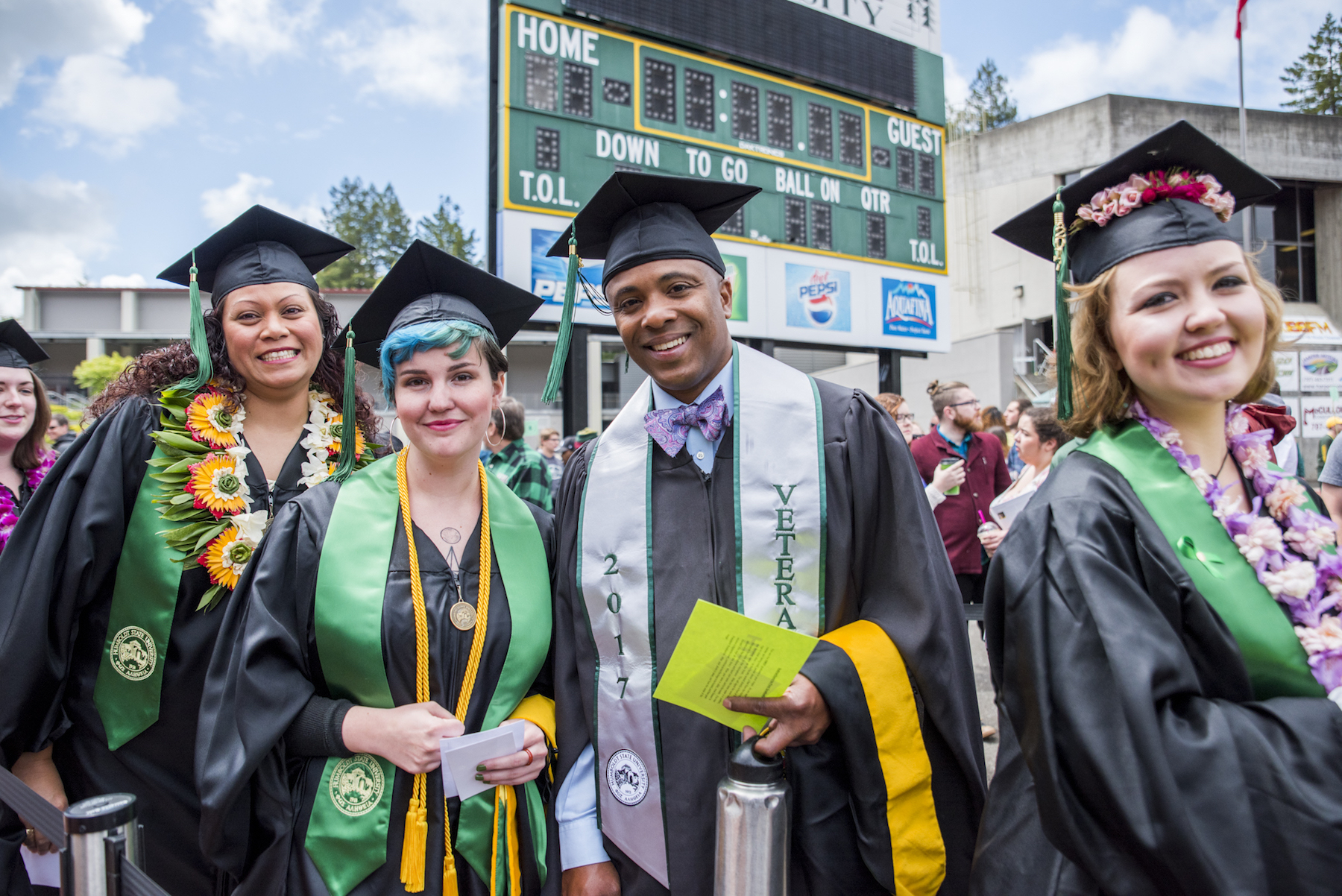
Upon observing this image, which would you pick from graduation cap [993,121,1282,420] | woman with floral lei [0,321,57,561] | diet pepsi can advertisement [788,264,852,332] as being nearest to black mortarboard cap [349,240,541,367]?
graduation cap [993,121,1282,420]

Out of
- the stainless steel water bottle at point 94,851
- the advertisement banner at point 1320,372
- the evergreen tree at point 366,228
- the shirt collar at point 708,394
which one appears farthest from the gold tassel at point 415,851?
the evergreen tree at point 366,228

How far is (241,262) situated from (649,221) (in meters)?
1.21

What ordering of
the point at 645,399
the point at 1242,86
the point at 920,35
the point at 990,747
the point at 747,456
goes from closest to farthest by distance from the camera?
the point at 747,456
the point at 645,399
the point at 990,747
the point at 920,35
the point at 1242,86

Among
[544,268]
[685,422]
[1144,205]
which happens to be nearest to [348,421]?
[685,422]

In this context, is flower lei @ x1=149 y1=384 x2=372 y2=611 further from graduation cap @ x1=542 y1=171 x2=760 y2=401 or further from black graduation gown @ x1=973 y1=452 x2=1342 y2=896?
black graduation gown @ x1=973 y1=452 x2=1342 y2=896

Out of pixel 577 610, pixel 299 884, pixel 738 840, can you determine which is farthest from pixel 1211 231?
→ pixel 299 884

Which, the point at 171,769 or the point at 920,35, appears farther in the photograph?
the point at 920,35

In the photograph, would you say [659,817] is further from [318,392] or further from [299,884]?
[318,392]

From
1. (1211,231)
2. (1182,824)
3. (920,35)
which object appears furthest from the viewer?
(920,35)

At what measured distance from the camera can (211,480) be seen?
2062 mm

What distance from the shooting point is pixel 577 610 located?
1.79m

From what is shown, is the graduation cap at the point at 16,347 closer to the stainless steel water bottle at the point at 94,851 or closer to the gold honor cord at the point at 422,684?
the gold honor cord at the point at 422,684

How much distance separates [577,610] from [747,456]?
52 centimetres

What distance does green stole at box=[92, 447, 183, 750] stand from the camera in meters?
1.99
